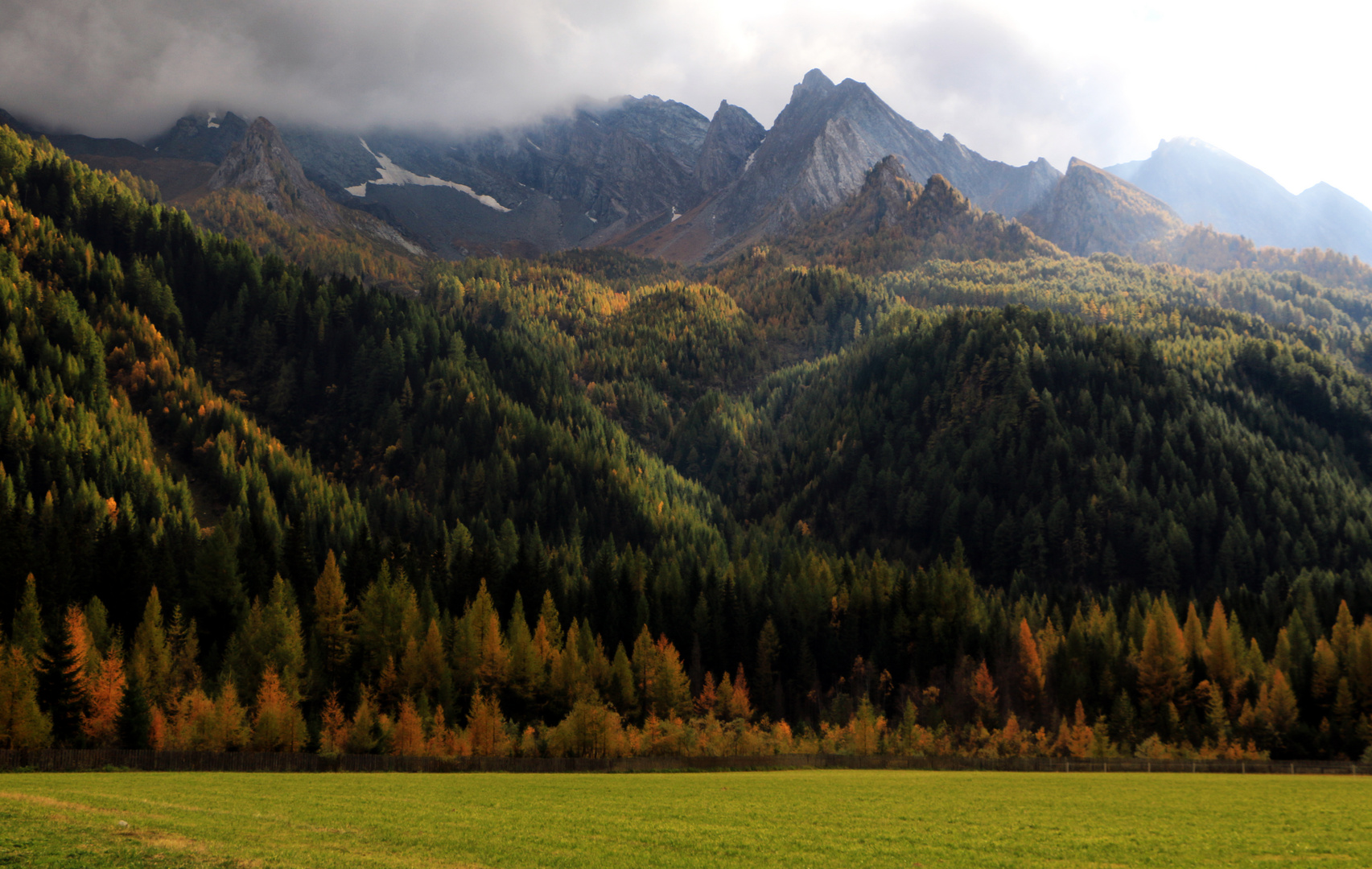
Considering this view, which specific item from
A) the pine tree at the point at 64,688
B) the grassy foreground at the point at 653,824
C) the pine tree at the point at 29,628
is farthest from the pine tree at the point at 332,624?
the grassy foreground at the point at 653,824

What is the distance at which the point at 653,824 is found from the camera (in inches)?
1855

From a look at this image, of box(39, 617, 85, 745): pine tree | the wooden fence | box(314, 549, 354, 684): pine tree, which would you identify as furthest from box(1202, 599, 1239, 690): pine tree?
box(39, 617, 85, 745): pine tree

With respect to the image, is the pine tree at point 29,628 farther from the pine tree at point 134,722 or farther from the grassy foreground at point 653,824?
the grassy foreground at point 653,824

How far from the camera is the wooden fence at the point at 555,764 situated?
231ft

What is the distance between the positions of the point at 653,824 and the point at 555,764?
37708 mm

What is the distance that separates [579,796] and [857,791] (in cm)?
1784

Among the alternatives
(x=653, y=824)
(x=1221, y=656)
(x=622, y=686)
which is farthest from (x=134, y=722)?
(x=1221, y=656)

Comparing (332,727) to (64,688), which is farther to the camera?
(332,727)

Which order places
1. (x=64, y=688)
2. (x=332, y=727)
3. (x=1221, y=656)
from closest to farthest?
1. (x=64, y=688)
2. (x=332, y=727)
3. (x=1221, y=656)

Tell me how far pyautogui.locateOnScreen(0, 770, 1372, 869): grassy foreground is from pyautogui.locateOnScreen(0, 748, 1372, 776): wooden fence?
5947 millimetres

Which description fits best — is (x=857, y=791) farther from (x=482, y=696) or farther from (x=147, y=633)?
(x=147, y=633)

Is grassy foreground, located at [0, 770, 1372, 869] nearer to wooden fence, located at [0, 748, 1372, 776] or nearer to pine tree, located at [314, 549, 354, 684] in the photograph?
wooden fence, located at [0, 748, 1372, 776]

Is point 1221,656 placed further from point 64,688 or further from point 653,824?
point 64,688

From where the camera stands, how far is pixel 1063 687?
138250mm
